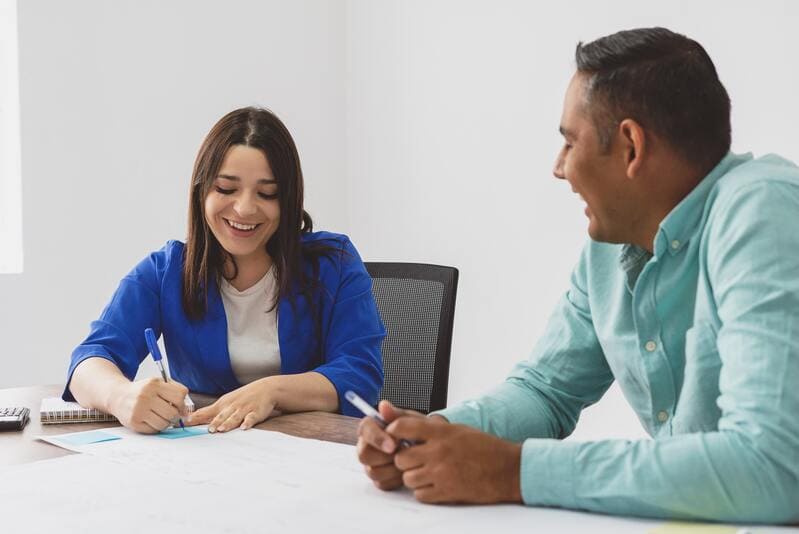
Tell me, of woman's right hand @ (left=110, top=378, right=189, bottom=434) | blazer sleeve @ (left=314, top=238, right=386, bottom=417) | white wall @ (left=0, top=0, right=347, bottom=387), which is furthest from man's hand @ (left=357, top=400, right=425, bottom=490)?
white wall @ (left=0, top=0, right=347, bottom=387)

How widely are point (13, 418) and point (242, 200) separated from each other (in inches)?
24.4

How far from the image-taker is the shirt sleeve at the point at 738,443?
0.87 m

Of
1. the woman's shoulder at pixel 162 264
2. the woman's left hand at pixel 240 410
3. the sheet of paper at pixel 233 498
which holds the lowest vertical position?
the woman's left hand at pixel 240 410

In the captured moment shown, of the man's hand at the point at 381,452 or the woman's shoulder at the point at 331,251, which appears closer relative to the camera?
the man's hand at the point at 381,452

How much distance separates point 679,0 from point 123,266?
2.28 m

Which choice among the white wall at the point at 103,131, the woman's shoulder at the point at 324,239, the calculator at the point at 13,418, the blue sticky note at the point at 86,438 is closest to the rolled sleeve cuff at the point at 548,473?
the blue sticky note at the point at 86,438

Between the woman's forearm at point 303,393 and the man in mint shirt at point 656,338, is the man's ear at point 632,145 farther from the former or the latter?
the woman's forearm at point 303,393

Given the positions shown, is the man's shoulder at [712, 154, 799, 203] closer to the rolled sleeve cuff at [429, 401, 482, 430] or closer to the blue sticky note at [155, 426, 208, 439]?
the rolled sleeve cuff at [429, 401, 482, 430]

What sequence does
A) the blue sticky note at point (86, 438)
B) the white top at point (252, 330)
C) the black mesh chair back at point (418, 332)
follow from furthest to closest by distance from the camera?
1. the black mesh chair back at point (418, 332)
2. the white top at point (252, 330)
3. the blue sticky note at point (86, 438)

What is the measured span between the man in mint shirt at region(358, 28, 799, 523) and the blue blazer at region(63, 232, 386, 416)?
534 mm

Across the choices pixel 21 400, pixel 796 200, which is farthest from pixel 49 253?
pixel 796 200

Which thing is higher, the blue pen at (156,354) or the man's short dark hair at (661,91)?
the man's short dark hair at (661,91)

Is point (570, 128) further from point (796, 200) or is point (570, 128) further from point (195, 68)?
point (195, 68)

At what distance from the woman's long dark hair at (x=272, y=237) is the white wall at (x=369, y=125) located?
1.57 meters
